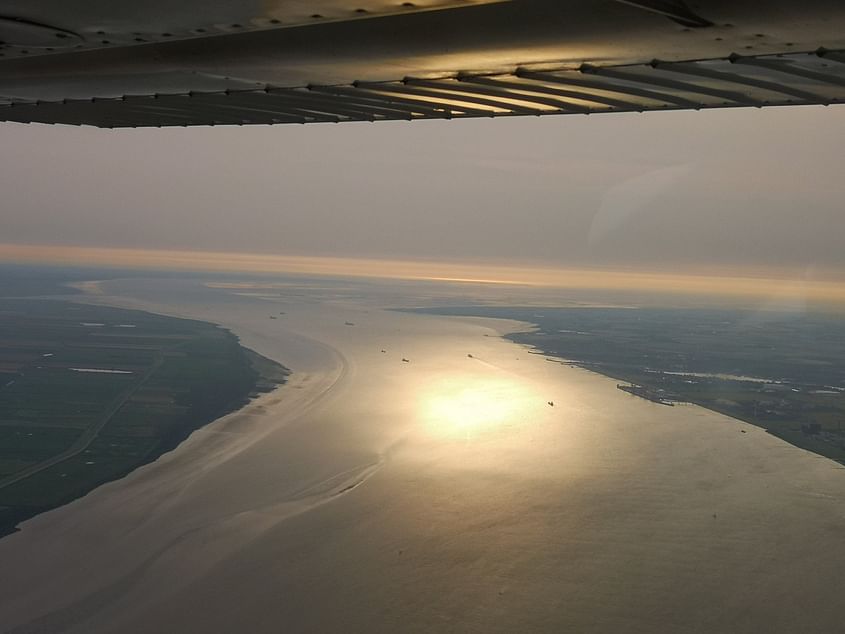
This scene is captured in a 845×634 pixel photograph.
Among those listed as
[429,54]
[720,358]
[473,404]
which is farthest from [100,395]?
[720,358]

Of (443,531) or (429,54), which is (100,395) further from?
(429,54)

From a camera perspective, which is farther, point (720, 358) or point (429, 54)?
point (720, 358)

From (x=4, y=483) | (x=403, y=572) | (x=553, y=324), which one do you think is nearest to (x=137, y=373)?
(x=4, y=483)

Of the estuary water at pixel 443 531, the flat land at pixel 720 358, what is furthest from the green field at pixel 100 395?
the flat land at pixel 720 358

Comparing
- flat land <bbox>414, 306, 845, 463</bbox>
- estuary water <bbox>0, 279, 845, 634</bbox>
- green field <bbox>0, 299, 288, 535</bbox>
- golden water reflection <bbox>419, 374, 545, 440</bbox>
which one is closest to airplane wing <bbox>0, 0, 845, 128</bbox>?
estuary water <bbox>0, 279, 845, 634</bbox>

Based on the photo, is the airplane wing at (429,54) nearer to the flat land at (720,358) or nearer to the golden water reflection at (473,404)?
the golden water reflection at (473,404)

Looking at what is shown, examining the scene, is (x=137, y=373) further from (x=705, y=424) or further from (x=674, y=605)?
(x=674, y=605)

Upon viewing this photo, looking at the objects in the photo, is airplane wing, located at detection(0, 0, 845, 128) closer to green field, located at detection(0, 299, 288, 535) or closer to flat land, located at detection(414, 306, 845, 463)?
green field, located at detection(0, 299, 288, 535)
